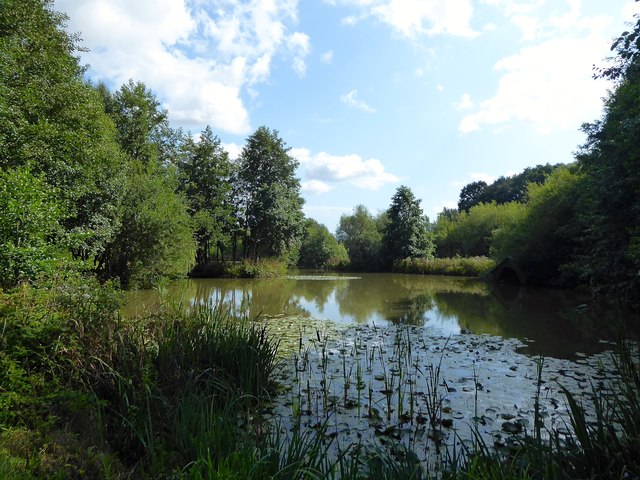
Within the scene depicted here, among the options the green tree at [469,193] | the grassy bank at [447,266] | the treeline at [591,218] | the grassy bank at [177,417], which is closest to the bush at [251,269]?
the grassy bank at [447,266]

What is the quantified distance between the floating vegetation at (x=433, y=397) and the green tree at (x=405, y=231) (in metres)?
32.9

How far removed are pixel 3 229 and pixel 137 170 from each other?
17.3 meters

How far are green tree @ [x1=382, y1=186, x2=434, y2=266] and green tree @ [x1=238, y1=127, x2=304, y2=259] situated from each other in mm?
11260

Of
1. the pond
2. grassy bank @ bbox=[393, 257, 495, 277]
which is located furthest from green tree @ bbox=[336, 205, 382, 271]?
the pond

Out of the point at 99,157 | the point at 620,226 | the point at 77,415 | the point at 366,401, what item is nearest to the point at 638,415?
the point at 366,401

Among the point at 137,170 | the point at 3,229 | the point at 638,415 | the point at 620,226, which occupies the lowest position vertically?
the point at 638,415

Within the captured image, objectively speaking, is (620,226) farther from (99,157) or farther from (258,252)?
(258,252)

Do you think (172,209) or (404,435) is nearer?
(404,435)

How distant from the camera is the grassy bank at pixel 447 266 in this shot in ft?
110

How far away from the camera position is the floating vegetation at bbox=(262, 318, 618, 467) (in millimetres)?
3947

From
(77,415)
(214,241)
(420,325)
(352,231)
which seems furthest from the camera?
(352,231)

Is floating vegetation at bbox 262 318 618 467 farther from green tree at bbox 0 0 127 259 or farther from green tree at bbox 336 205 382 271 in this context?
green tree at bbox 336 205 382 271

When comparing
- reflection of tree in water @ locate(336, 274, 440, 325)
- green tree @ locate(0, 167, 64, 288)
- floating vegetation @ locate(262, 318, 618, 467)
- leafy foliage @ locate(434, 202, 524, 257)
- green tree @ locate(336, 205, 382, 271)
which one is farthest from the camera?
green tree @ locate(336, 205, 382, 271)

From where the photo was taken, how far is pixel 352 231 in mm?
61125
